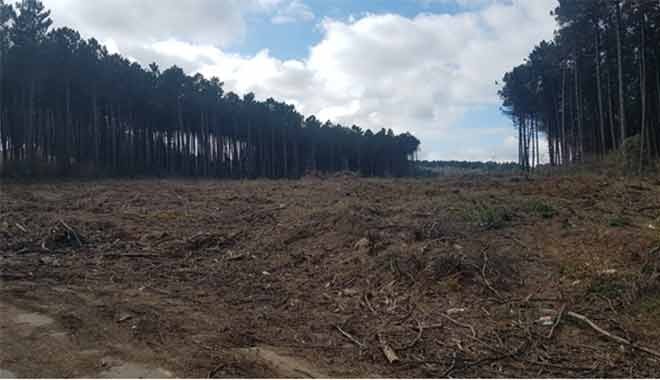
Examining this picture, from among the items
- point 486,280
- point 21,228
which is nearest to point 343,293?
point 486,280

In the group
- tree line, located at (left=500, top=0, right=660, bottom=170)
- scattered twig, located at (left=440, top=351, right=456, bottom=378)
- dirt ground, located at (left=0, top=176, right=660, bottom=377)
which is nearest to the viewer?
scattered twig, located at (left=440, top=351, right=456, bottom=378)

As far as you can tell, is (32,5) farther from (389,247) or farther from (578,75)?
(578,75)

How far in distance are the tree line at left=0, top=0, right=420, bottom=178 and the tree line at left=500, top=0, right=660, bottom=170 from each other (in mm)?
24766

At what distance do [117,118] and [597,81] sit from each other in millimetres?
31661

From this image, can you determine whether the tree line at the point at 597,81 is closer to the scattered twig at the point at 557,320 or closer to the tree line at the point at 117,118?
the scattered twig at the point at 557,320

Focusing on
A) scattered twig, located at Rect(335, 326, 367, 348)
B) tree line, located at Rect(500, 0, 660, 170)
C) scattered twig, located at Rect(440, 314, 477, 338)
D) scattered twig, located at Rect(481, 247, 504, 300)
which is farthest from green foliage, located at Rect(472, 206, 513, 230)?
tree line, located at Rect(500, 0, 660, 170)

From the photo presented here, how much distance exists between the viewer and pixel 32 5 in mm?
25062

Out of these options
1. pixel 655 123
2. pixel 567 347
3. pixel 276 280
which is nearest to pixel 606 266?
pixel 567 347

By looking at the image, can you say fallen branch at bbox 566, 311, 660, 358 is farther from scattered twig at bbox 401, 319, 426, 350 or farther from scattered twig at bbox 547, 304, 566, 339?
scattered twig at bbox 401, 319, 426, 350

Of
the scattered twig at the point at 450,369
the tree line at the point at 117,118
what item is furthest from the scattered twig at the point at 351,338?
the tree line at the point at 117,118

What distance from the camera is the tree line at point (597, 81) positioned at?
21.0 m

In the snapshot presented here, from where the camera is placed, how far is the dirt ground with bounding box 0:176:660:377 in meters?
3.57

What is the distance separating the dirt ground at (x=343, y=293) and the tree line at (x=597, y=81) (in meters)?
13.5

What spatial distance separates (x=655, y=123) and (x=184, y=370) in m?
31.7
